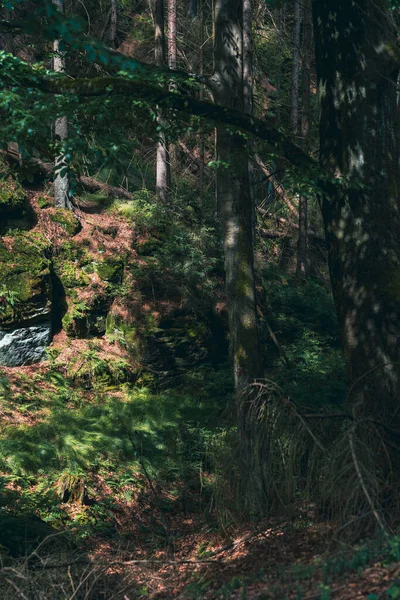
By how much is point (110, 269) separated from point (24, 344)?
2.97 meters

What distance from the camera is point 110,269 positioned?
1562 cm

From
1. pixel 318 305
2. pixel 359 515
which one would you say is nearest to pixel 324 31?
pixel 359 515

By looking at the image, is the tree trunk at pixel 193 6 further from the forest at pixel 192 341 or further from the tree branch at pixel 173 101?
the tree branch at pixel 173 101

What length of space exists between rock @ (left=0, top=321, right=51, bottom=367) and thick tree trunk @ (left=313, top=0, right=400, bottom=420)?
7648 mm

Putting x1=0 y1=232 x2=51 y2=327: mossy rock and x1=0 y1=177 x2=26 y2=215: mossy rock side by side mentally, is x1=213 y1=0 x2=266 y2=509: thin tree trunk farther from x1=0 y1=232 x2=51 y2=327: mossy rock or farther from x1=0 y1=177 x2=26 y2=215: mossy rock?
x1=0 y1=177 x2=26 y2=215: mossy rock

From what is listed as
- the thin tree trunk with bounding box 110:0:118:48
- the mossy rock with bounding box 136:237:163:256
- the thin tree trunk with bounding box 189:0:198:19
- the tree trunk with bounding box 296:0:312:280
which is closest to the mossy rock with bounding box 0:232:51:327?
the mossy rock with bounding box 136:237:163:256

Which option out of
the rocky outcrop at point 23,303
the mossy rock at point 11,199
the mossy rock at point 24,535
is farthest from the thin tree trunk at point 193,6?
the mossy rock at point 24,535

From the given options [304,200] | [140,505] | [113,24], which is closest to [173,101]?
[140,505]

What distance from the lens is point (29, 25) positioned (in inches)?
218

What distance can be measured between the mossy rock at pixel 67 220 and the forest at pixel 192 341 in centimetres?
3

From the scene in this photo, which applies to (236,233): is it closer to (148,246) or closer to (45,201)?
(148,246)

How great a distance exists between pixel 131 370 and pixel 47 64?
14.1m

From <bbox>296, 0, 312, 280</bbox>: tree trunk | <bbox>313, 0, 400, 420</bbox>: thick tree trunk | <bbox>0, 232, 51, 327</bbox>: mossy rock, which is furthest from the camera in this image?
<bbox>296, 0, 312, 280</bbox>: tree trunk

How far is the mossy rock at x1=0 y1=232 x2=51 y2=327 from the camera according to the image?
43.9 ft
